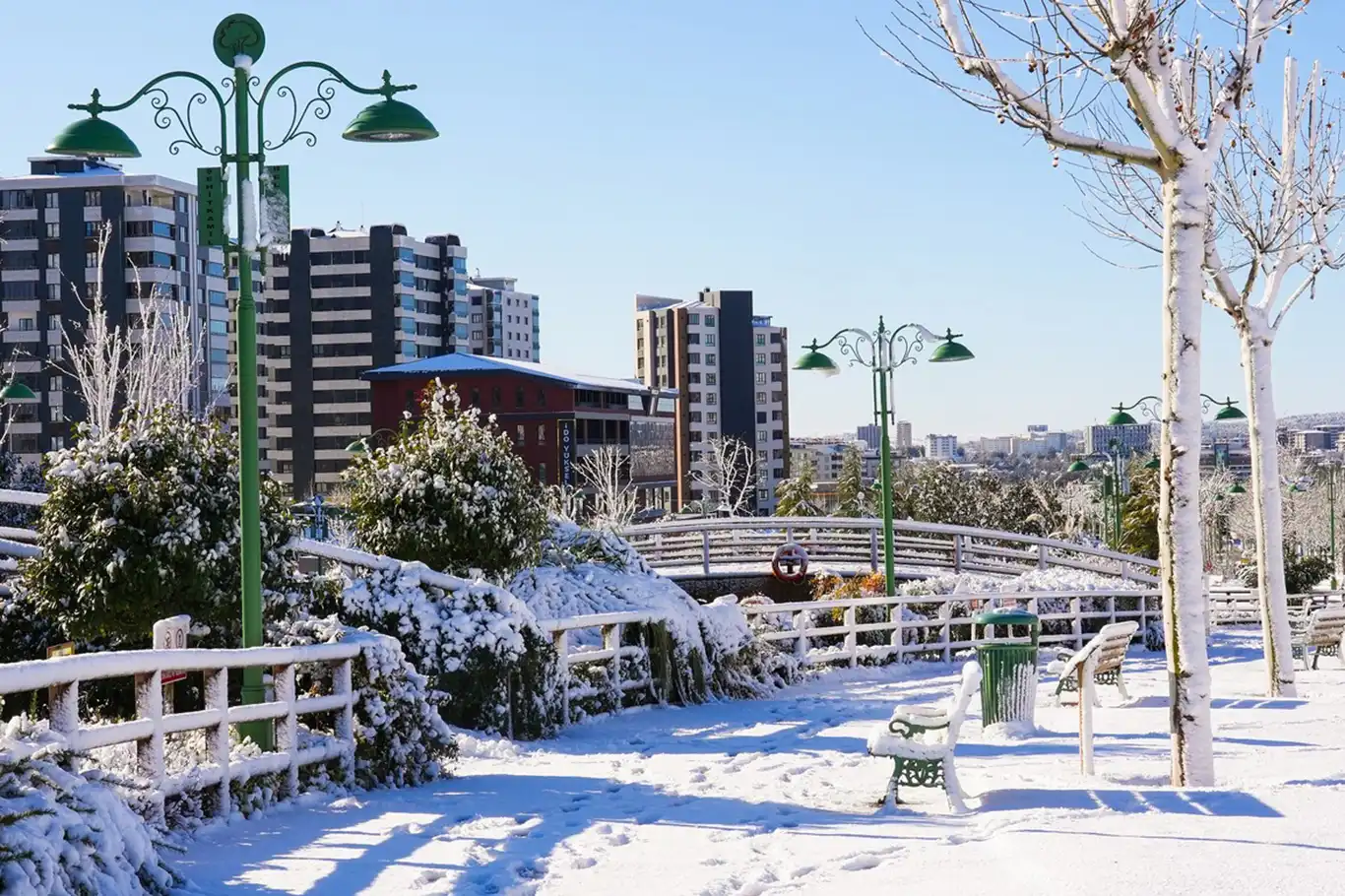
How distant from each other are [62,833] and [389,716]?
469 cm

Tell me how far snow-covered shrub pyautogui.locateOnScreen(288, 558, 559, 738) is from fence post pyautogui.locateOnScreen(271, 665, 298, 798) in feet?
9.42

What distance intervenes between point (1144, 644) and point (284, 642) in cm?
1840

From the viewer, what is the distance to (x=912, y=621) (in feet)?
77.0

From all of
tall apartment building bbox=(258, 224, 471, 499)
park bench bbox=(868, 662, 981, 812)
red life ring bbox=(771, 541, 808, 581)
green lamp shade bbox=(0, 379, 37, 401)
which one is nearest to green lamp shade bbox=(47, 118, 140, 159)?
park bench bbox=(868, 662, 981, 812)

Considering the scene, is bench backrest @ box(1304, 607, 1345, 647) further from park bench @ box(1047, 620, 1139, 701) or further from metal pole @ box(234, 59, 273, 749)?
metal pole @ box(234, 59, 273, 749)

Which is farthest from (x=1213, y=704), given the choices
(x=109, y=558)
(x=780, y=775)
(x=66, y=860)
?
(x=66, y=860)

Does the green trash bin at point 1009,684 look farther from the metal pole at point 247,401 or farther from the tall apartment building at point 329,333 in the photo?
the tall apartment building at point 329,333

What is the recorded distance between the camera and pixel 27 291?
10419cm

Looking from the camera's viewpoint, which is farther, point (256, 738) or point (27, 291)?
point (27, 291)

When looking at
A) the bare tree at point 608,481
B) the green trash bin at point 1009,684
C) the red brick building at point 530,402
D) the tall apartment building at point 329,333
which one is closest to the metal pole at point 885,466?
the green trash bin at point 1009,684

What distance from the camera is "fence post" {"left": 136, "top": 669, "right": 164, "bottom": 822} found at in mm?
8992

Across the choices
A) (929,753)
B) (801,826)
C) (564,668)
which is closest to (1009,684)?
(564,668)

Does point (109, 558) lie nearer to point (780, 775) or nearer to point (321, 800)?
point (321, 800)

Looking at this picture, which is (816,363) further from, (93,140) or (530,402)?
(530,402)
